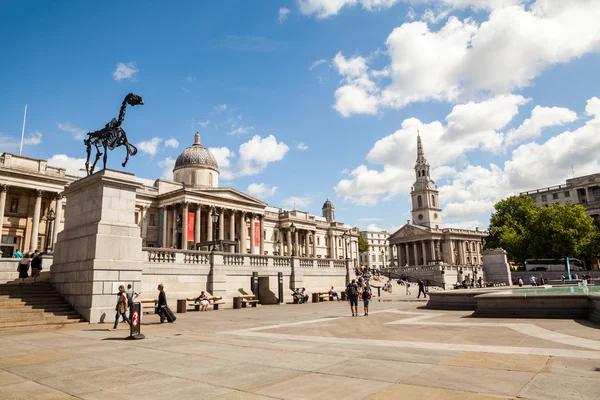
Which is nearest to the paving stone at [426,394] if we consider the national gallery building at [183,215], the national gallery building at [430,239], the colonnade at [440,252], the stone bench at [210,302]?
the national gallery building at [183,215]

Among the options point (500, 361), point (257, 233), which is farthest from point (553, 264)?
point (500, 361)

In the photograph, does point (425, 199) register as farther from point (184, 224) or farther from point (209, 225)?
point (184, 224)

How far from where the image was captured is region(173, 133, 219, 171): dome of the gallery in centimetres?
7119

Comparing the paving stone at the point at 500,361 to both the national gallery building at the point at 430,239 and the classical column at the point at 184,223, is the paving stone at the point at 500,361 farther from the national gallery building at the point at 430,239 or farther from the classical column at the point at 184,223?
the national gallery building at the point at 430,239

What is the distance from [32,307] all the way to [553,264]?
80.8 m

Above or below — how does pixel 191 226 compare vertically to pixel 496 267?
above

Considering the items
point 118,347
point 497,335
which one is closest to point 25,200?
point 118,347

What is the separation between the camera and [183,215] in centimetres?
5931

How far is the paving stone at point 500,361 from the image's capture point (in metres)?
7.22

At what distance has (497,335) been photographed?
11492 millimetres

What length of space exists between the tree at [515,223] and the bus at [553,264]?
1908 mm

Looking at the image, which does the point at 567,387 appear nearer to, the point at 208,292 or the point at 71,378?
the point at 71,378

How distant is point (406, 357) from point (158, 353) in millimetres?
5771

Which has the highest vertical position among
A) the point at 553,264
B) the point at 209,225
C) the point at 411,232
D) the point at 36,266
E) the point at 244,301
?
the point at 411,232
